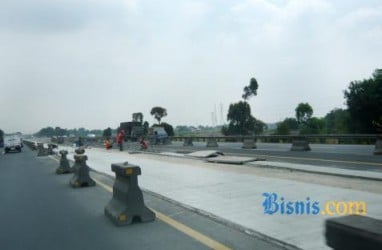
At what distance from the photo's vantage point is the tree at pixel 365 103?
4478 cm

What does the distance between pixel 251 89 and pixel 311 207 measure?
2527 inches

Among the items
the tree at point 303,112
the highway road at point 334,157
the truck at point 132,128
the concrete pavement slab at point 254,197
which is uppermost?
the tree at point 303,112

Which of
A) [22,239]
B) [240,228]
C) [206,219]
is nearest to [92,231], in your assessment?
[22,239]

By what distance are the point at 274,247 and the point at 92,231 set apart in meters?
3.42

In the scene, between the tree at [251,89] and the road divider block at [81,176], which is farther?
the tree at [251,89]

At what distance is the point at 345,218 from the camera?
12.6 ft

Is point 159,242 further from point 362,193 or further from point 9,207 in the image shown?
point 9,207

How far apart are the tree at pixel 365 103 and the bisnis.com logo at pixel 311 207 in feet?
122

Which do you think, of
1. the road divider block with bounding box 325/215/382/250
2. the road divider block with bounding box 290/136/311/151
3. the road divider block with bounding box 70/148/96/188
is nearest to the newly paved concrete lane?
the road divider block with bounding box 70/148/96/188

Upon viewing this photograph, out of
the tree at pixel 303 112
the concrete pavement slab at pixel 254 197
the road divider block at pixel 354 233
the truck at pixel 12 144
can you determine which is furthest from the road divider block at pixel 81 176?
the tree at pixel 303 112

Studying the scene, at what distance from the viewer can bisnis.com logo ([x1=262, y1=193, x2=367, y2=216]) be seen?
26.2ft

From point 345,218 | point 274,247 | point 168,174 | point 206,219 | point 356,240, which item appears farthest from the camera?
point 168,174

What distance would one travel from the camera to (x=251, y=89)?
71938 mm

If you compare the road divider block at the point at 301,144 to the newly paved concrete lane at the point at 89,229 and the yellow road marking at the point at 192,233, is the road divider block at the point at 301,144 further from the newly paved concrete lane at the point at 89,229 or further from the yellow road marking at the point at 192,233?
the yellow road marking at the point at 192,233
